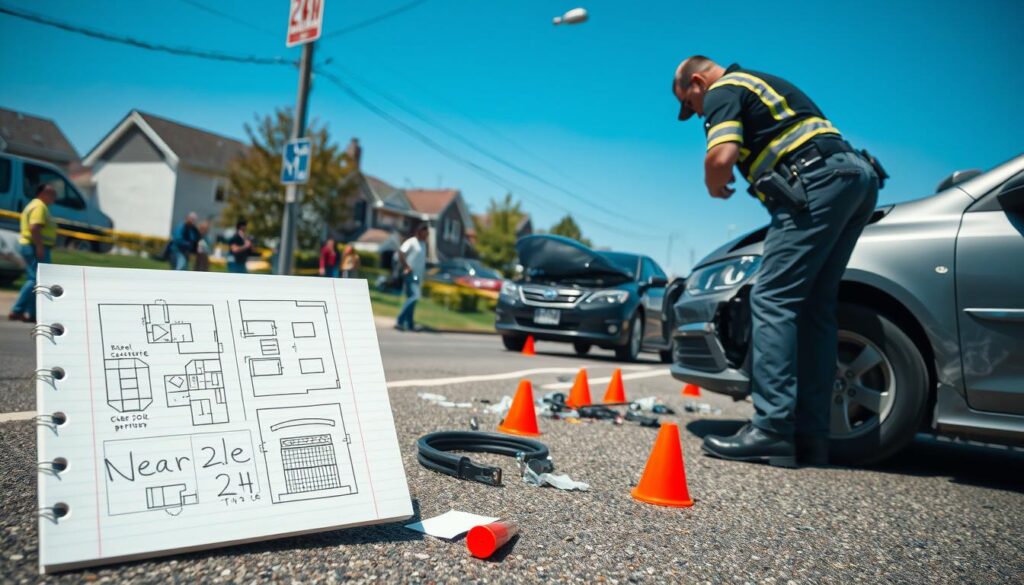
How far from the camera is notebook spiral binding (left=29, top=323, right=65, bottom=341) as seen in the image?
163 centimetres

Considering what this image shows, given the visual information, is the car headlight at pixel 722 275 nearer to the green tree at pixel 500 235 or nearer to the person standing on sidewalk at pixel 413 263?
the person standing on sidewalk at pixel 413 263

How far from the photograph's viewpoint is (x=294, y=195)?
12.6m

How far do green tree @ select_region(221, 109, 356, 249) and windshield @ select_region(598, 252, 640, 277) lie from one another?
2115cm

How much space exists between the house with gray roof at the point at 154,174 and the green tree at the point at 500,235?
2432 centimetres

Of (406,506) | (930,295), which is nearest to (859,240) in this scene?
(930,295)

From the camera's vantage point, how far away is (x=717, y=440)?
12.0 ft

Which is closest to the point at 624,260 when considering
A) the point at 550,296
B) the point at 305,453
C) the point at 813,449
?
the point at 550,296

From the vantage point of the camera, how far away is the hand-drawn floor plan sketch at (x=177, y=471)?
1617mm

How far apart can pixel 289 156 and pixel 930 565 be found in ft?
38.1

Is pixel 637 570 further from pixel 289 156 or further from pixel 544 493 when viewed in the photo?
pixel 289 156

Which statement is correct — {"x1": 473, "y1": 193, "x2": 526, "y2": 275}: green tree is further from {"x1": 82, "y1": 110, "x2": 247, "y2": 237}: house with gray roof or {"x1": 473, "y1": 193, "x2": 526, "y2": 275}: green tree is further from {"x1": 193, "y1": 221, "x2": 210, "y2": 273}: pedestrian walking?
{"x1": 193, "y1": 221, "x2": 210, "y2": 273}: pedestrian walking

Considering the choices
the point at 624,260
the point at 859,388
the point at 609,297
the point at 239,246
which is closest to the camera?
the point at 859,388

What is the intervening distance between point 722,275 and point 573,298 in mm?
5804

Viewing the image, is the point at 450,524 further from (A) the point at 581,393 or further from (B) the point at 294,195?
(B) the point at 294,195
